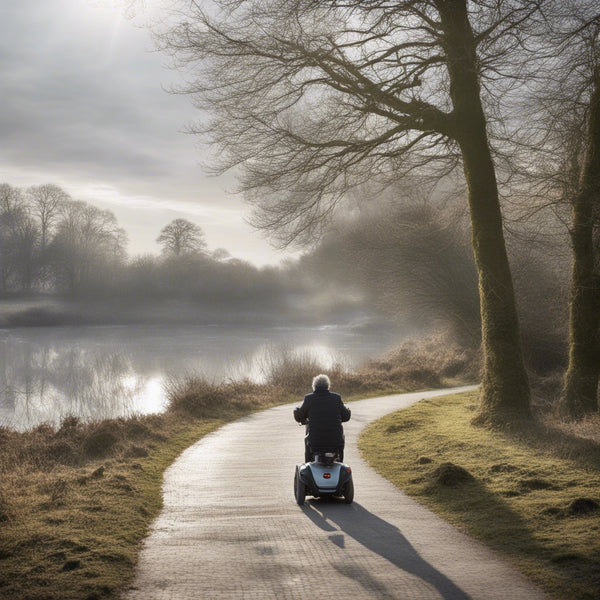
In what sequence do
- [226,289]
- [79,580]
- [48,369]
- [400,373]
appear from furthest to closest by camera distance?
[226,289], [48,369], [400,373], [79,580]

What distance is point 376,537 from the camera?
811 cm

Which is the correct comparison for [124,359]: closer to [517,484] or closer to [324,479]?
[324,479]

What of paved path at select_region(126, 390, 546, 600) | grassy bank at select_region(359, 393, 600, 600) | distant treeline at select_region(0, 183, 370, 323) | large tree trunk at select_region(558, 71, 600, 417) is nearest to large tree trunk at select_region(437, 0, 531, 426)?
grassy bank at select_region(359, 393, 600, 600)

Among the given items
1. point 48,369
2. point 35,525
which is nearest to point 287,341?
point 48,369

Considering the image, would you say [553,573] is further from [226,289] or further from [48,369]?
[226,289]

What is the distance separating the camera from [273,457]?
46.5 ft

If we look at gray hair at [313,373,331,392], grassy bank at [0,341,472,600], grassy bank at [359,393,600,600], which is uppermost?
gray hair at [313,373,331,392]

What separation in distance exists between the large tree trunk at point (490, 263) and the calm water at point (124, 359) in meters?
9.69

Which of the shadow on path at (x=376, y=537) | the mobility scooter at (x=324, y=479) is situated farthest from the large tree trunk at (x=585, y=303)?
the shadow on path at (x=376, y=537)

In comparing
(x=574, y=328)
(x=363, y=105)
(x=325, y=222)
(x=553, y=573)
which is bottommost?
(x=553, y=573)

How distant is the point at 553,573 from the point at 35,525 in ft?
18.5

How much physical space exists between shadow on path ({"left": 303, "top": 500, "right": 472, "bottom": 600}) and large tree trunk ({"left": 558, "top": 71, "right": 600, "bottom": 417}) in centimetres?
992

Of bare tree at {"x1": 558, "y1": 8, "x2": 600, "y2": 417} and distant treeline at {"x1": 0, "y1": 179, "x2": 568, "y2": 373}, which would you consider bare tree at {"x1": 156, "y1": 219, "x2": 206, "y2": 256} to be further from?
bare tree at {"x1": 558, "y1": 8, "x2": 600, "y2": 417}

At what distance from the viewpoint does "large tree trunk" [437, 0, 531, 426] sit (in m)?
16.2
